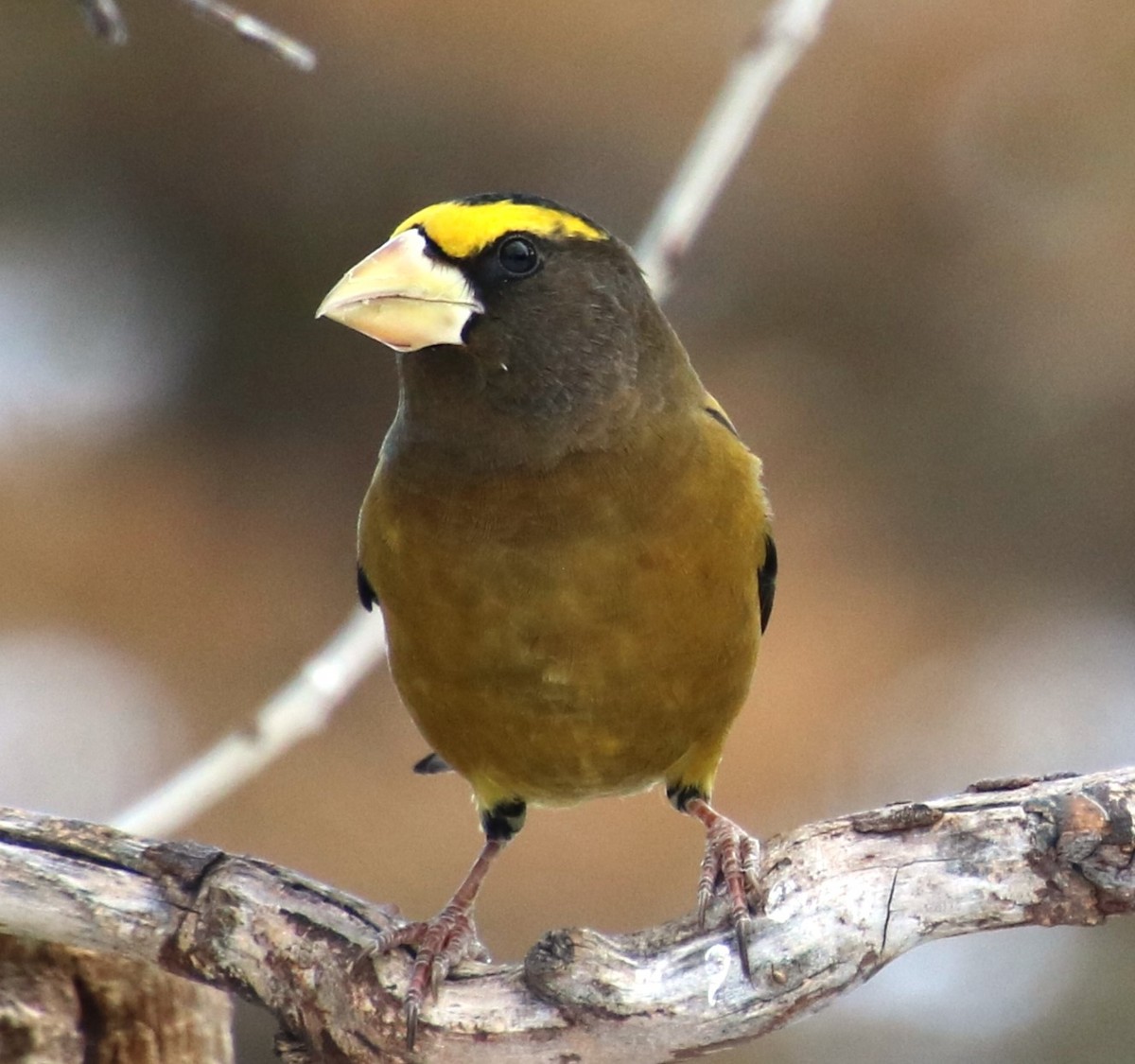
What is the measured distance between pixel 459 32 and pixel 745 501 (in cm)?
382

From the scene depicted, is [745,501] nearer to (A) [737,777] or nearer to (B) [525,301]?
(B) [525,301]

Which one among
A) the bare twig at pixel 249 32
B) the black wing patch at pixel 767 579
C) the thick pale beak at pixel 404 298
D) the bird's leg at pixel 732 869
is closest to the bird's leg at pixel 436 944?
the bird's leg at pixel 732 869

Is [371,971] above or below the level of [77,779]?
below

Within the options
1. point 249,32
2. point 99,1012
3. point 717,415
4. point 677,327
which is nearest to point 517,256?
point 717,415

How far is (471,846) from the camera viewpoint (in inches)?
229

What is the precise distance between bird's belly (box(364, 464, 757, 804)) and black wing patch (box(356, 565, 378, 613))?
0.12 metres

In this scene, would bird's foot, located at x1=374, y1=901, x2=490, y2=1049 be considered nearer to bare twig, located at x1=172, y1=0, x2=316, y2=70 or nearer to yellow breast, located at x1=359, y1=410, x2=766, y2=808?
yellow breast, located at x1=359, y1=410, x2=766, y2=808

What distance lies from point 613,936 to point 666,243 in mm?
1082

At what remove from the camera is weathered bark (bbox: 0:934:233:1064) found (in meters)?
2.44

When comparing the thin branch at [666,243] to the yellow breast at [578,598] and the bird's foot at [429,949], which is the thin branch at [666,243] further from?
the bird's foot at [429,949]

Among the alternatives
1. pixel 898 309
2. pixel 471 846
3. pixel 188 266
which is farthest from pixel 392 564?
pixel 898 309

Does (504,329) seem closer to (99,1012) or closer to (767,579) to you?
(767,579)

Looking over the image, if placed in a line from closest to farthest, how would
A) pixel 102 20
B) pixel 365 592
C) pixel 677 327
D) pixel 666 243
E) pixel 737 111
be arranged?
pixel 102 20 < pixel 737 111 < pixel 666 243 < pixel 365 592 < pixel 677 327

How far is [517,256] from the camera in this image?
2.48m
